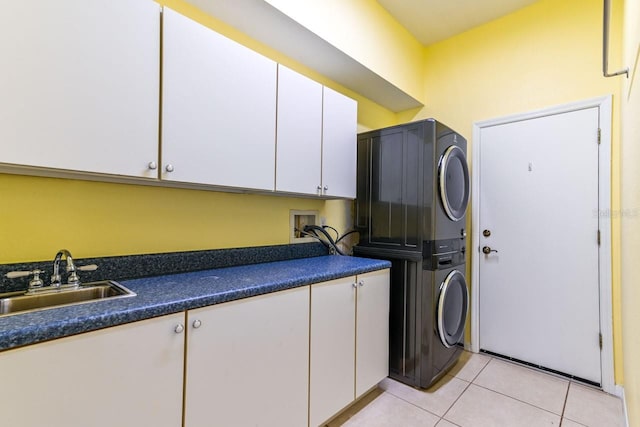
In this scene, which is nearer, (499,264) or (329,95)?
(329,95)

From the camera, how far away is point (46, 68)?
970 millimetres

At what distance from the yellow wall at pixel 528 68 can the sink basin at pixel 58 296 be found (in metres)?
2.87

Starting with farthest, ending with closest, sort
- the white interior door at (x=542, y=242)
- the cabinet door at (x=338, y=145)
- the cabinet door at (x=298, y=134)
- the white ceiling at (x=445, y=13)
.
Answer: the white ceiling at (x=445, y=13), the white interior door at (x=542, y=242), the cabinet door at (x=338, y=145), the cabinet door at (x=298, y=134)

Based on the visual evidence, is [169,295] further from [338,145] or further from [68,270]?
[338,145]

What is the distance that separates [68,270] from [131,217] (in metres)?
0.34

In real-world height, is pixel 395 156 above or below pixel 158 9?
below

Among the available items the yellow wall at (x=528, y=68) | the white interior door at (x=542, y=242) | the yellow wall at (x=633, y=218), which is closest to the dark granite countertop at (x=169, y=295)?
the yellow wall at (x=633, y=218)

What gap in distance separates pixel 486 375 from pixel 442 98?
8.01 feet

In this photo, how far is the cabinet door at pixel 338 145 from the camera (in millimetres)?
1948

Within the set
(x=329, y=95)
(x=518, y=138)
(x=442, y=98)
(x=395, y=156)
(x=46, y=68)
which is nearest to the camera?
(x=46, y=68)

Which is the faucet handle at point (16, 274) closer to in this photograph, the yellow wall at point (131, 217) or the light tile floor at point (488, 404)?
the yellow wall at point (131, 217)

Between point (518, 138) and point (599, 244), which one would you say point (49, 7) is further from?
point (599, 244)

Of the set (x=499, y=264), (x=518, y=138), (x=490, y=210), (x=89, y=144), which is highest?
(x=518, y=138)

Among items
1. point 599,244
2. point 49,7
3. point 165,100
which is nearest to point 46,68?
point 49,7
